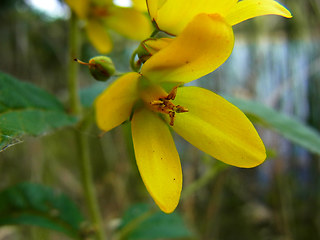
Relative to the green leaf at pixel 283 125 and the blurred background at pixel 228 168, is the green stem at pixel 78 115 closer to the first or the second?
the green leaf at pixel 283 125

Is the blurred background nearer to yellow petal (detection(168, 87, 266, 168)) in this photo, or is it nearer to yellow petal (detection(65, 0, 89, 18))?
yellow petal (detection(65, 0, 89, 18))

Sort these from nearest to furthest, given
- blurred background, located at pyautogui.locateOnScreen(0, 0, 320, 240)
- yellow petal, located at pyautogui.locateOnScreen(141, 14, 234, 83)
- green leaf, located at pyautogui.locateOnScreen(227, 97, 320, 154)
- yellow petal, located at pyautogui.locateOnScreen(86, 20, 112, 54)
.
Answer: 1. yellow petal, located at pyautogui.locateOnScreen(141, 14, 234, 83)
2. green leaf, located at pyautogui.locateOnScreen(227, 97, 320, 154)
3. yellow petal, located at pyautogui.locateOnScreen(86, 20, 112, 54)
4. blurred background, located at pyautogui.locateOnScreen(0, 0, 320, 240)

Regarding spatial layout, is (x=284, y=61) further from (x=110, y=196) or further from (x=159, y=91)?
(x=159, y=91)

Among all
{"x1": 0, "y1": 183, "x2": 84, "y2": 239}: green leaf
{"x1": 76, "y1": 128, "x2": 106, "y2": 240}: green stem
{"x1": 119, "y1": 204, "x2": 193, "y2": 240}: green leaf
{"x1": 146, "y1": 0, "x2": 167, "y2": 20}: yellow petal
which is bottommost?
{"x1": 119, "y1": 204, "x2": 193, "y2": 240}: green leaf

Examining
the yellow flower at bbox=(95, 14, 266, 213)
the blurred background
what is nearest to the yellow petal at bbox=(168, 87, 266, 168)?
the yellow flower at bbox=(95, 14, 266, 213)

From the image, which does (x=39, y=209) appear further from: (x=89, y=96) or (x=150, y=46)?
(x=150, y=46)

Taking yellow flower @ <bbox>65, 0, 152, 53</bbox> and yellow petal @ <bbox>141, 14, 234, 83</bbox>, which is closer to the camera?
yellow petal @ <bbox>141, 14, 234, 83</bbox>
